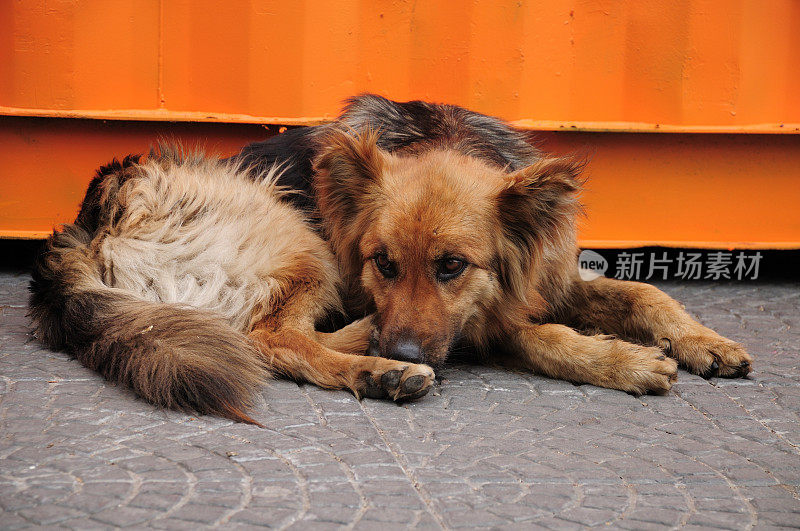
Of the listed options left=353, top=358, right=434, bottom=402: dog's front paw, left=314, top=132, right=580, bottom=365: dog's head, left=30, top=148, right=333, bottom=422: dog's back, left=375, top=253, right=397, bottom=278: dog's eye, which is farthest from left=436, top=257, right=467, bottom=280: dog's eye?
left=30, top=148, right=333, bottom=422: dog's back

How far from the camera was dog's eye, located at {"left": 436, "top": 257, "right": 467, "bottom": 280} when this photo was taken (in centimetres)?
380

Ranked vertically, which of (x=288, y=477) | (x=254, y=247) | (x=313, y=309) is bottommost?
(x=288, y=477)

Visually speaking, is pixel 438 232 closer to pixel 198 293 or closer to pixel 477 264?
pixel 477 264

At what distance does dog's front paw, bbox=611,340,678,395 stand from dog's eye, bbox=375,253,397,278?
119 centimetres

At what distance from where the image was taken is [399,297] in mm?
3748

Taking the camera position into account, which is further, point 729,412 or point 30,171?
point 30,171

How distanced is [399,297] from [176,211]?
1355mm

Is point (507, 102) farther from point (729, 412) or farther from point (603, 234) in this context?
point (729, 412)

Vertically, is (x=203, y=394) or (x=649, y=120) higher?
(x=649, y=120)

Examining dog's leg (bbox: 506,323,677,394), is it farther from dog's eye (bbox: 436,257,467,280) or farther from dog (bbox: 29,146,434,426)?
dog (bbox: 29,146,434,426)

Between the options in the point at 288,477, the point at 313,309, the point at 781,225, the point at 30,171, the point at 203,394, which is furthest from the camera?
the point at 781,225

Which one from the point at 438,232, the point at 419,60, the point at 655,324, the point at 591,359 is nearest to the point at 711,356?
the point at 655,324

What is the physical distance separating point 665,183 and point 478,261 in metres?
2.81

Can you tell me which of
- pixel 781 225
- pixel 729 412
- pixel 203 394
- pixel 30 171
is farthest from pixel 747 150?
pixel 30 171
